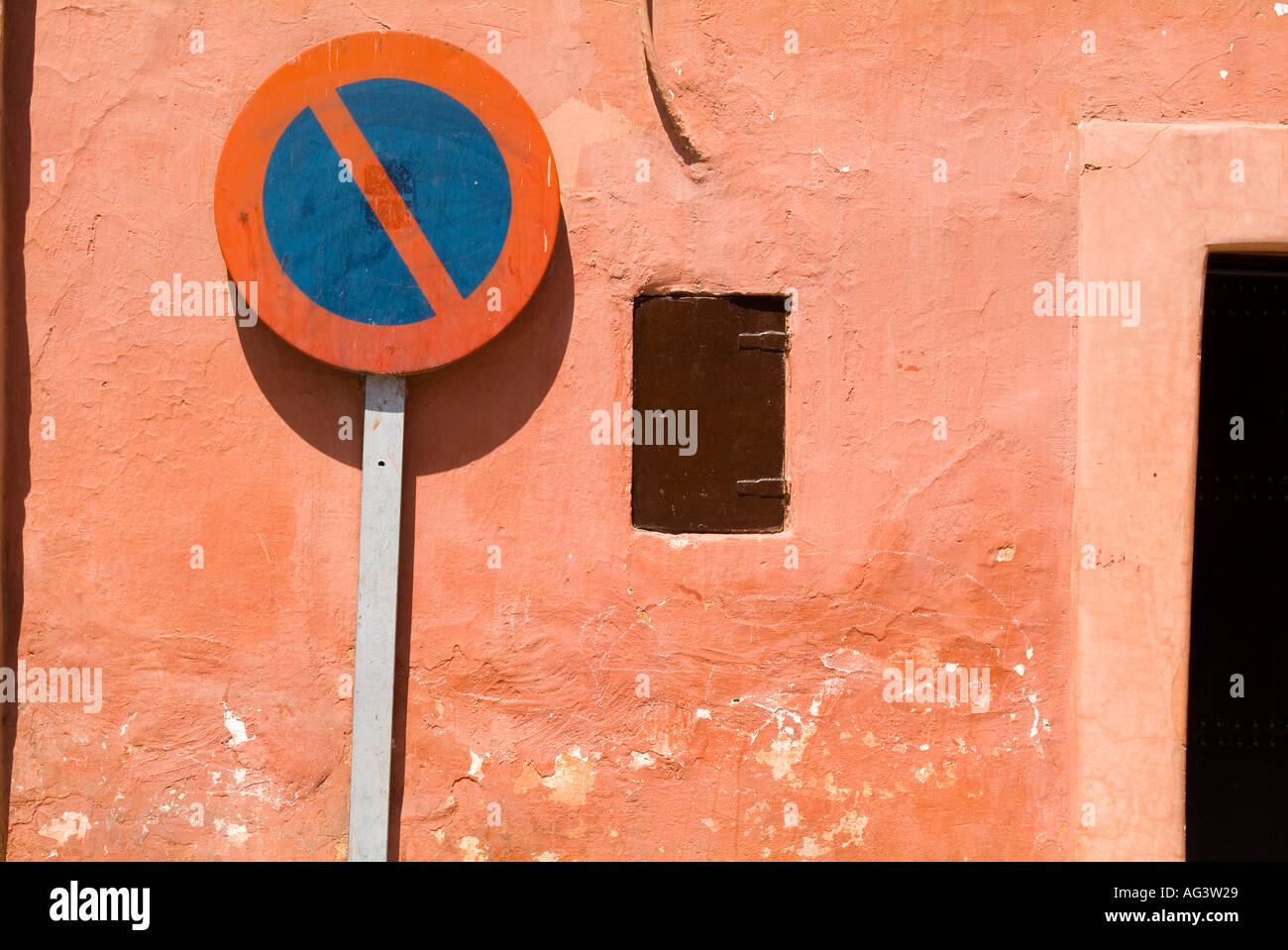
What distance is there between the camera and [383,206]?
120 inches

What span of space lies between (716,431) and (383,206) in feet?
4.17

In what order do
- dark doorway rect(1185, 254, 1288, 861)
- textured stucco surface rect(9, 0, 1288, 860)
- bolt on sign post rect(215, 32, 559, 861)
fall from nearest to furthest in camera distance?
bolt on sign post rect(215, 32, 559, 861) < textured stucco surface rect(9, 0, 1288, 860) < dark doorway rect(1185, 254, 1288, 861)

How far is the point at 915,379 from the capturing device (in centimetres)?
325

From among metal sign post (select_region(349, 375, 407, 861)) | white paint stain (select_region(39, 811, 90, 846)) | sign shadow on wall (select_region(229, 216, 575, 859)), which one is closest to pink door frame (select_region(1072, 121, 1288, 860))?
sign shadow on wall (select_region(229, 216, 575, 859))

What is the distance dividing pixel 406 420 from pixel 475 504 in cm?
35

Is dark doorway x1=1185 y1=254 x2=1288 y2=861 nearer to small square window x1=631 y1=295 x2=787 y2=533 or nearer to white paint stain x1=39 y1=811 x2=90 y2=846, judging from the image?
small square window x1=631 y1=295 x2=787 y2=533

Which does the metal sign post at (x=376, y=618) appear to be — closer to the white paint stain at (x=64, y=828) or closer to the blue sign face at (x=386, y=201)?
the blue sign face at (x=386, y=201)

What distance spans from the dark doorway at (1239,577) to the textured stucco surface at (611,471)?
0.64 m

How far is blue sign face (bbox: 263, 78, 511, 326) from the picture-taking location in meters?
3.04

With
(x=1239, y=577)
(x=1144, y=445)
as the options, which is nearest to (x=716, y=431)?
(x=1144, y=445)

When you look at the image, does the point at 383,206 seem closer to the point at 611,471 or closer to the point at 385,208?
the point at 385,208

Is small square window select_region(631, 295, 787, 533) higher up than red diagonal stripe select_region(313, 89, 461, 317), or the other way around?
red diagonal stripe select_region(313, 89, 461, 317)

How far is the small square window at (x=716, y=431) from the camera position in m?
3.22

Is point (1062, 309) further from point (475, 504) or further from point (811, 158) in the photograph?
point (475, 504)
